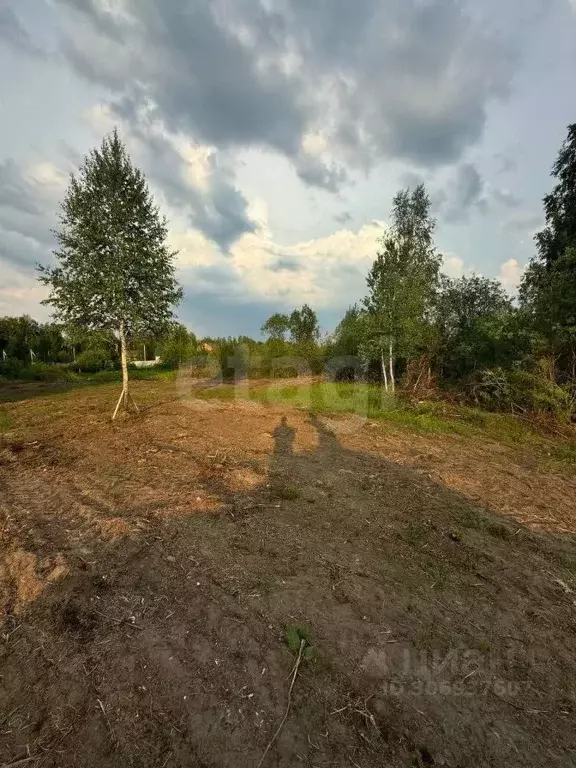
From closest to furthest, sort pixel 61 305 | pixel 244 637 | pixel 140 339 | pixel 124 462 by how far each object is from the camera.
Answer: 1. pixel 244 637
2. pixel 124 462
3. pixel 61 305
4. pixel 140 339

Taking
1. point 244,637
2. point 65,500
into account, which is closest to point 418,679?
point 244,637

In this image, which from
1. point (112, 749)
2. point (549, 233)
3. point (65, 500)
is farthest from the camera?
point (549, 233)

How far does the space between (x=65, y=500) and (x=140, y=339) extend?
6335mm

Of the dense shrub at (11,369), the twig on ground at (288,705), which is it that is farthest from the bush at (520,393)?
the dense shrub at (11,369)

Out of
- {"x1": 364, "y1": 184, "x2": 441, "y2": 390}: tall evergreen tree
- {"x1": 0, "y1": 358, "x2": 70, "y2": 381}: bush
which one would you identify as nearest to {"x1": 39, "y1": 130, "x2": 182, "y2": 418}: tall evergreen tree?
{"x1": 364, "y1": 184, "x2": 441, "y2": 390}: tall evergreen tree

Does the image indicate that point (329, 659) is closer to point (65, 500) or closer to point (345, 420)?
point (65, 500)

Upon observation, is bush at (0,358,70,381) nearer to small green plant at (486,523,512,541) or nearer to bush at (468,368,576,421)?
bush at (468,368,576,421)

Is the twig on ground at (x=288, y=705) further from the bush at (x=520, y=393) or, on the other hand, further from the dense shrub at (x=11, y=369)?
the dense shrub at (x=11, y=369)

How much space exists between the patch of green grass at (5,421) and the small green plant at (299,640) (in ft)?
31.2

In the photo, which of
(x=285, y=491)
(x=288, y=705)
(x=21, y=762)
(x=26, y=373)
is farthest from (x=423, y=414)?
(x=26, y=373)

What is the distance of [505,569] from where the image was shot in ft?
12.6

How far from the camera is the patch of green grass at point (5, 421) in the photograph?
31.3ft

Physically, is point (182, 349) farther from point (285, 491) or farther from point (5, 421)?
point (285, 491)

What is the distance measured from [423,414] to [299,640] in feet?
30.9
